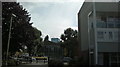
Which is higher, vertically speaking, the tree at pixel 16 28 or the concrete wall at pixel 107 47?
the tree at pixel 16 28

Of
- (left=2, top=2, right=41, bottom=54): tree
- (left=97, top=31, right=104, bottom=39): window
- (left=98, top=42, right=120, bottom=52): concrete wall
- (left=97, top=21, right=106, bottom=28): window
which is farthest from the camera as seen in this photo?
(left=2, top=2, right=41, bottom=54): tree

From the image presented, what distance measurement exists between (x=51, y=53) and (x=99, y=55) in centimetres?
1036

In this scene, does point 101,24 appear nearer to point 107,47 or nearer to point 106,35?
point 106,35

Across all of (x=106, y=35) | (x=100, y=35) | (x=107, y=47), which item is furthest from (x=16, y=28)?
(x=107, y=47)

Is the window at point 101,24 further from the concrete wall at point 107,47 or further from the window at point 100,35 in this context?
the concrete wall at point 107,47

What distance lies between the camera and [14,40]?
36844mm

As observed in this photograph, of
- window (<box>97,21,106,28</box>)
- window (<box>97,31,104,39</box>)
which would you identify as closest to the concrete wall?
window (<box>97,31,104,39</box>)

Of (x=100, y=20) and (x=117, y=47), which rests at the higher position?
(x=100, y=20)

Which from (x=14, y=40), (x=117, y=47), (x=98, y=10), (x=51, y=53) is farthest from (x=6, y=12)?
(x=117, y=47)

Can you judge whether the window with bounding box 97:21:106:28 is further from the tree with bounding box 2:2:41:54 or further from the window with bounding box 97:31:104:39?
the tree with bounding box 2:2:41:54

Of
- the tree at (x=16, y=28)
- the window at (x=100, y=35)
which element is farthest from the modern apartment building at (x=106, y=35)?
the tree at (x=16, y=28)

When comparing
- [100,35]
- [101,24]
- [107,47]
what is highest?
[101,24]

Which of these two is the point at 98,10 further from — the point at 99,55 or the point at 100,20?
the point at 99,55

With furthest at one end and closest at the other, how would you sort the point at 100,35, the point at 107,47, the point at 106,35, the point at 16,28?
the point at 16,28
the point at 106,35
the point at 100,35
the point at 107,47
